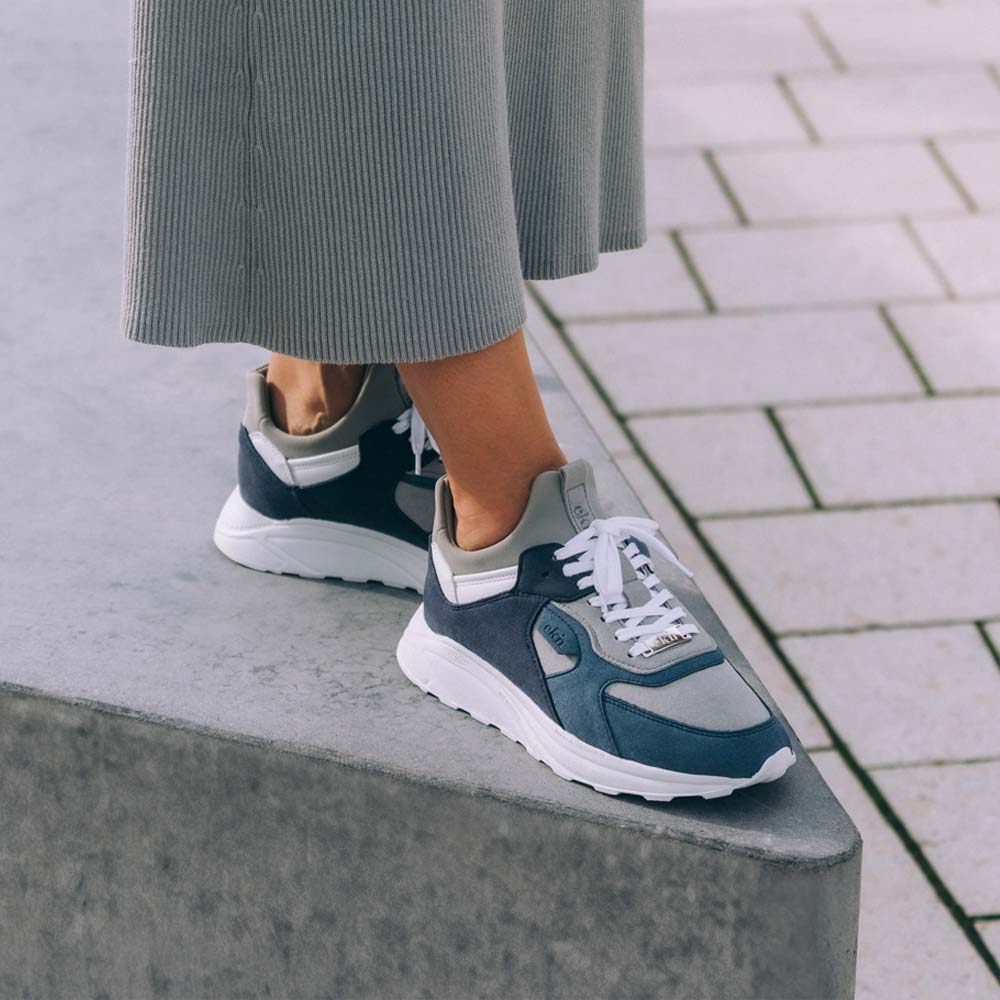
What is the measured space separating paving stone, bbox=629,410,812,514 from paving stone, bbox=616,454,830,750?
3cm

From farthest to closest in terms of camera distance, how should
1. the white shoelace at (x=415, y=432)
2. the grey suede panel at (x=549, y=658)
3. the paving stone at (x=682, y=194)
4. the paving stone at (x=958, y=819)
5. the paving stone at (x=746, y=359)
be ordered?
the paving stone at (x=682, y=194) → the paving stone at (x=746, y=359) → the paving stone at (x=958, y=819) → the white shoelace at (x=415, y=432) → the grey suede panel at (x=549, y=658)

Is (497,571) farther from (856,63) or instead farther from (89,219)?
(856,63)

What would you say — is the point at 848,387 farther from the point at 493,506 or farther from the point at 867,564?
the point at 493,506

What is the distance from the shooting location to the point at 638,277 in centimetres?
239

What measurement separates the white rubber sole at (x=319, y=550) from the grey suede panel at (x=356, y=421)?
6cm

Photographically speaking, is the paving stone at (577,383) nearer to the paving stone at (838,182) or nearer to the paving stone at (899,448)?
the paving stone at (899,448)

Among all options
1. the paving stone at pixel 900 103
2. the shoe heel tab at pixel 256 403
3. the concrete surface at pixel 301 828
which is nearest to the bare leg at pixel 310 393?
the shoe heel tab at pixel 256 403

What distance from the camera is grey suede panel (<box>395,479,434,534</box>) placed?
1356mm

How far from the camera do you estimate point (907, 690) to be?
5.54ft

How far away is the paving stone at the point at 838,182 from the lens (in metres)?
2.55

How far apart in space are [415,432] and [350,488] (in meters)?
0.07

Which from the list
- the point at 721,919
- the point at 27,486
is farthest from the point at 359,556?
the point at 721,919

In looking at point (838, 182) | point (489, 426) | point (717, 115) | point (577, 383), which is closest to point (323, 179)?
point (489, 426)

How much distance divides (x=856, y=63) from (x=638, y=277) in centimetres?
85
